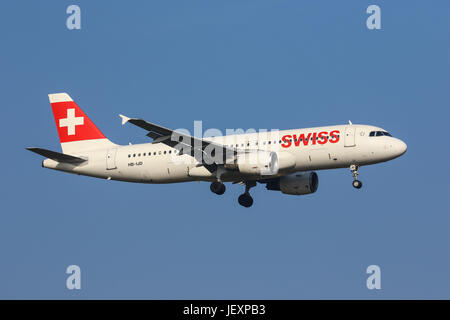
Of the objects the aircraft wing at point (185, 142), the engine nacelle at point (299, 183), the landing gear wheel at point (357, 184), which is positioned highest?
the aircraft wing at point (185, 142)

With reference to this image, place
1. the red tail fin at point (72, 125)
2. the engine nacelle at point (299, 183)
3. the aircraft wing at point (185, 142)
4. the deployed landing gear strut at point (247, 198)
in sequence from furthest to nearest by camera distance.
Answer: the red tail fin at point (72, 125) → the deployed landing gear strut at point (247, 198) → the engine nacelle at point (299, 183) → the aircraft wing at point (185, 142)

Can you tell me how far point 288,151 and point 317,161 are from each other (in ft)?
6.32

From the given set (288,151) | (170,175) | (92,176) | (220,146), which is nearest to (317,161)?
(288,151)

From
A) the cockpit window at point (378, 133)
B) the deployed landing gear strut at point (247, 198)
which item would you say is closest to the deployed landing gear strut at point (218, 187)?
the deployed landing gear strut at point (247, 198)

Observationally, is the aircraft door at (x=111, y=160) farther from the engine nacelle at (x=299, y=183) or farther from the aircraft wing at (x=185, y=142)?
the engine nacelle at (x=299, y=183)

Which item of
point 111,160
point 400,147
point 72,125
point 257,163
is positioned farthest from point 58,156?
point 400,147

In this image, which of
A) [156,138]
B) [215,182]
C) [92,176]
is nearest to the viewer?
[156,138]

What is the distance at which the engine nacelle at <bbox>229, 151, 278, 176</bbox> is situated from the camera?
2199 inches

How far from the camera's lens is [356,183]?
2217 inches

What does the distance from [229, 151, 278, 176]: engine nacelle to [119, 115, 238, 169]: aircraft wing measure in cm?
81

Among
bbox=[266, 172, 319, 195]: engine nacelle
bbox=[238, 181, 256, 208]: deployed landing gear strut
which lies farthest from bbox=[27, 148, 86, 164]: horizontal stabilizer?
bbox=[266, 172, 319, 195]: engine nacelle

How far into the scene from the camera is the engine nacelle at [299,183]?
61594 mm

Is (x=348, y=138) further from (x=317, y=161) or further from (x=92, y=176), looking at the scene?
(x=92, y=176)

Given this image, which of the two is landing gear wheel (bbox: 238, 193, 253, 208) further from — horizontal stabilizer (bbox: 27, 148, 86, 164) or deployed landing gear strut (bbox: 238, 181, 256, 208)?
horizontal stabilizer (bbox: 27, 148, 86, 164)
